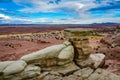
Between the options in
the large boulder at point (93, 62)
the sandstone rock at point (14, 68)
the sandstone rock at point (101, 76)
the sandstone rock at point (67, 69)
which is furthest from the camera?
the large boulder at point (93, 62)

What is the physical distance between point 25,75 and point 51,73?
190 centimetres

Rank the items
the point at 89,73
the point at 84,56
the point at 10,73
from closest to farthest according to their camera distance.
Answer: the point at 10,73
the point at 89,73
the point at 84,56

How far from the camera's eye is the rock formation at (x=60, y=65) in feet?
50.3

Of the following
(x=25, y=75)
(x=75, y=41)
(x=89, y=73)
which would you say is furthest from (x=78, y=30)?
(x=25, y=75)

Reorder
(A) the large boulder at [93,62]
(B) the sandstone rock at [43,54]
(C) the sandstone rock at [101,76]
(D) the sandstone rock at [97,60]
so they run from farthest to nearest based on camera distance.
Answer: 1. (D) the sandstone rock at [97,60]
2. (A) the large boulder at [93,62]
3. (C) the sandstone rock at [101,76]
4. (B) the sandstone rock at [43,54]

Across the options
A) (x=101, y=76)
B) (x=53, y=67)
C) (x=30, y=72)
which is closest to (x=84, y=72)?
(x=101, y=76)

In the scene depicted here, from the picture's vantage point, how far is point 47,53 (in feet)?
55.6

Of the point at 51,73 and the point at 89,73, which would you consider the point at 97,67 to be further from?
the point at 51,73

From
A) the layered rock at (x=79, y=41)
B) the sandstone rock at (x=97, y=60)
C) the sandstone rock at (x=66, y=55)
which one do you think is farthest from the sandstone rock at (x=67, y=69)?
the sandstone rock at (x=97, y=60)

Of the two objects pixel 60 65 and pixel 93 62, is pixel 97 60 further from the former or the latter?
pixel 60 65

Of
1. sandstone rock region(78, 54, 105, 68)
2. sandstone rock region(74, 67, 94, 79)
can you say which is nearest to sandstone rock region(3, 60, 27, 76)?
sandstone rock region(74, 67, 94, 79)

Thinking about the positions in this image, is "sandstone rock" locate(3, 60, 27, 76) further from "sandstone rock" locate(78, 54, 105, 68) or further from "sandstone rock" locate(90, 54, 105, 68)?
"sandstone rock" locate(90, 54, 105, 68)

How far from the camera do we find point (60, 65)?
17.0 m

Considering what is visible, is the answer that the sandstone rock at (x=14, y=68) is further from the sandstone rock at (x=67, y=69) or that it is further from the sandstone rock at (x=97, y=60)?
the sandstone rock at (x=97, y=60)
